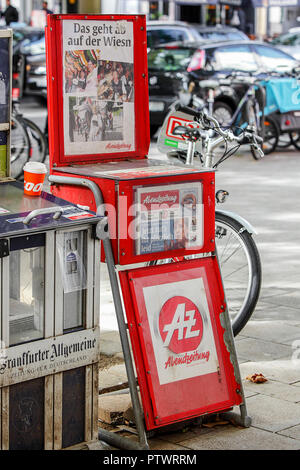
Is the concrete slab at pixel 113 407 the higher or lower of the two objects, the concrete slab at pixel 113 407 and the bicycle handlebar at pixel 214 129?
the lower

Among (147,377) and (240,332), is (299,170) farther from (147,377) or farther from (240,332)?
(147,377)

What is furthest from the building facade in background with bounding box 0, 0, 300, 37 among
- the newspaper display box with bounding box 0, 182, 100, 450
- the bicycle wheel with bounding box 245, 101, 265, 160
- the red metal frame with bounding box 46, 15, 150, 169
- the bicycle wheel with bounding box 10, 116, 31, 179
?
the newspaper display box with bounding box 0, 182, 100, 450

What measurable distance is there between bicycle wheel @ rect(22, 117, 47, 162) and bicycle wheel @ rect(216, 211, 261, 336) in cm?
580

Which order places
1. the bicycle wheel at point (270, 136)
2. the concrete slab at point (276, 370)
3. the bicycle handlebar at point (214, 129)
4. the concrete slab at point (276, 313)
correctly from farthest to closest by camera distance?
the bicycle wheel at point (270, 136) → the concrete slab at point (276, 313) → the bicycle handlebar at point (214, 129) → the concrete slab at point (276, 370)

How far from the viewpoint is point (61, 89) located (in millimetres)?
4441

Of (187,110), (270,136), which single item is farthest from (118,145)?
(270,136)

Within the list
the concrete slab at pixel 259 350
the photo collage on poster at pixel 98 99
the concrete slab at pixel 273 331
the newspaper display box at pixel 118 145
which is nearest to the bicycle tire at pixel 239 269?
the concrete slab at pixel 259 350

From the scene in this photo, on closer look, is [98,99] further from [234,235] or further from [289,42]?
[289,42]

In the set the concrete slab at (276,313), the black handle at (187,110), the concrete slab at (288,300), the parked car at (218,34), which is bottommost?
the concrete slab at (288,300)

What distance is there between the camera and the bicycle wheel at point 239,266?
550cm

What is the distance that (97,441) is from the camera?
4.18 meters

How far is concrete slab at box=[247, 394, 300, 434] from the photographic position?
453cm

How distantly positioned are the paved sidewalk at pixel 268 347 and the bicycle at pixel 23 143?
2.37 m

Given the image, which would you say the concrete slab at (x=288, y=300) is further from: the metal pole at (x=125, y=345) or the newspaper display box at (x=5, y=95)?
the newspaper display box at (x=5, y=95)
